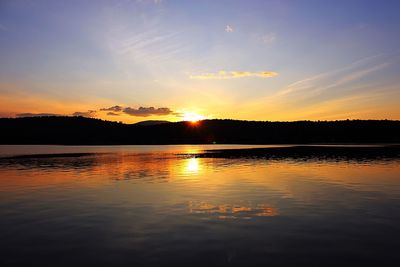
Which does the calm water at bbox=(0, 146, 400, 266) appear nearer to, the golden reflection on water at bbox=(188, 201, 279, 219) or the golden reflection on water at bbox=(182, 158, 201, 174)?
the golden reflection on water at bbox=(188, 201, 279, 219)

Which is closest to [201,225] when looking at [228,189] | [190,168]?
[228,189]

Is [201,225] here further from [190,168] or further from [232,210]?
[190,168]

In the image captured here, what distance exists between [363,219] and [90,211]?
18.5m

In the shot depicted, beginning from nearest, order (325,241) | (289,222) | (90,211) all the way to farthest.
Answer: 1. (325,241)
2. (289,222)
3. (90,211)

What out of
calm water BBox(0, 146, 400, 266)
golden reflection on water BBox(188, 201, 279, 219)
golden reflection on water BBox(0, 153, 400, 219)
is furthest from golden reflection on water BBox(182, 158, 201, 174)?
golden reflection on water BBox(188, 201, 279, 219)

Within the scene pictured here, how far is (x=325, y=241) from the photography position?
639 inches

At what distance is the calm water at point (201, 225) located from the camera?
14.1m

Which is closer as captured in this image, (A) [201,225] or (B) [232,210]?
(A) [201,225]

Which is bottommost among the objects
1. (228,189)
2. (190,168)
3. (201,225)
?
(201,225)

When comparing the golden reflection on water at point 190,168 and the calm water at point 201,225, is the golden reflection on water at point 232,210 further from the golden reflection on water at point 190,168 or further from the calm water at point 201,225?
the golden reflection on water at point 190,168

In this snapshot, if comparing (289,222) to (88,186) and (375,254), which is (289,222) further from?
(88,186)

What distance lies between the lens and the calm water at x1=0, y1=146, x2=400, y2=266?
1407 centimetres

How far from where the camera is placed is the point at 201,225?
63.8 ft

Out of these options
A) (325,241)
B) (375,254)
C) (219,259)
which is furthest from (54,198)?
(375,254)
